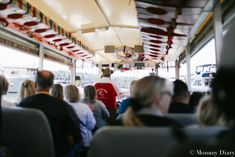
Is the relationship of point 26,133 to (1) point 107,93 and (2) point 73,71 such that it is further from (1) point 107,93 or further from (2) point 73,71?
(2) point 73,71

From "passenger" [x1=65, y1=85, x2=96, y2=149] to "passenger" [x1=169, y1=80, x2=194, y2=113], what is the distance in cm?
102

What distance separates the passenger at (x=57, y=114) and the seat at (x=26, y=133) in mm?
435

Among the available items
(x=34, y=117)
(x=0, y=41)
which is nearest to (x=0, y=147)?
(x=34, y=117)

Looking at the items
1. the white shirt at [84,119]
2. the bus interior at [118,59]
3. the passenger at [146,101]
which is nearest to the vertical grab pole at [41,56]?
the bus interior at [118,59]

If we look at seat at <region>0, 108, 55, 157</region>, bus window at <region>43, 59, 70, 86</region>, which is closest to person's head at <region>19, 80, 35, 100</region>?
seat at <region>0, 108, 55, 157</region>

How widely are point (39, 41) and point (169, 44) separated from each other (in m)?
2.57

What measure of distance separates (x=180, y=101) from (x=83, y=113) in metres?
1.11

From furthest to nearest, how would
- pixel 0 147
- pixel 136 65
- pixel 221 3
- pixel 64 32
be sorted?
pixel 136 65 < pixel 64 32 < pixel 221 3 < pixel 0 147

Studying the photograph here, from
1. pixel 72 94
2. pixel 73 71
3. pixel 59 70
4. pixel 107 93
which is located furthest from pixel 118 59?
pixel 72 94

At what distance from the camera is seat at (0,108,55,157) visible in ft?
5.98

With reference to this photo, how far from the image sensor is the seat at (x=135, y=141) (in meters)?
1.20

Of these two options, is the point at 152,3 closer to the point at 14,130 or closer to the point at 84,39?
the point at 14,130

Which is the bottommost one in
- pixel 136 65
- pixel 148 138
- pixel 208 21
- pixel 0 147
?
pixel 0 147

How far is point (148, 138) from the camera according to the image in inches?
47.7
